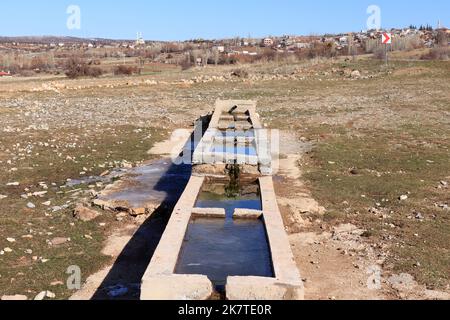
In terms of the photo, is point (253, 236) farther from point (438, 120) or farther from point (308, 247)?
point (438, 120)

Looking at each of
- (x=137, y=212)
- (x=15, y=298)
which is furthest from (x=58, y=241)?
(x=15, y=298)

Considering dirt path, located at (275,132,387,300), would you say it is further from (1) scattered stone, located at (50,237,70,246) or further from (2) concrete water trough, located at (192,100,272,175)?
(1) scattered stone, located at (50,237,70,246)

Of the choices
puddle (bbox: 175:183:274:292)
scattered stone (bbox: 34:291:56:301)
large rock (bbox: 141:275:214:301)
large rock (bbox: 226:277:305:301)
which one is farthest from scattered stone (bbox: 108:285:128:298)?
large rock (bbox: 226:277:305:301)

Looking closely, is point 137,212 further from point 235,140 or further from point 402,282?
point 235,140

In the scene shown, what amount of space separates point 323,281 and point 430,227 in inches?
91.5

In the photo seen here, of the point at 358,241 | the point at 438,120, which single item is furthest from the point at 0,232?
the point at 438,120

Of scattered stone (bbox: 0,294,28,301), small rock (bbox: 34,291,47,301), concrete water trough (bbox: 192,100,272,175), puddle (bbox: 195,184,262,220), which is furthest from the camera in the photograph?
concrete water trough (bbox: 192,100,272,175)

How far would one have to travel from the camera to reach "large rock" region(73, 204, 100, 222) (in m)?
7.92

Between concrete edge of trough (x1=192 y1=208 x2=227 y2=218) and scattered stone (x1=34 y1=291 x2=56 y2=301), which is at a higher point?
concrete edge of trough (x1=192 y1=208 x2=227 y2=218)

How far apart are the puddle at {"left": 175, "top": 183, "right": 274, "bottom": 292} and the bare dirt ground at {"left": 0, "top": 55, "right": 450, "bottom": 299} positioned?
0.61m

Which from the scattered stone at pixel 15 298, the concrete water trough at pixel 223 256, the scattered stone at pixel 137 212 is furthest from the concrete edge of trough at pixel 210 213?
the scattered stone at pixel 15 298

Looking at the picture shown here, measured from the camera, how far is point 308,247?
7.04 m

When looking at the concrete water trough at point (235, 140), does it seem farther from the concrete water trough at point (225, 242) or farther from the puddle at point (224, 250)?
the puddle at point (224, 250)

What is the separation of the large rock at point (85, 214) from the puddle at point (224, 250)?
6.04 ft
